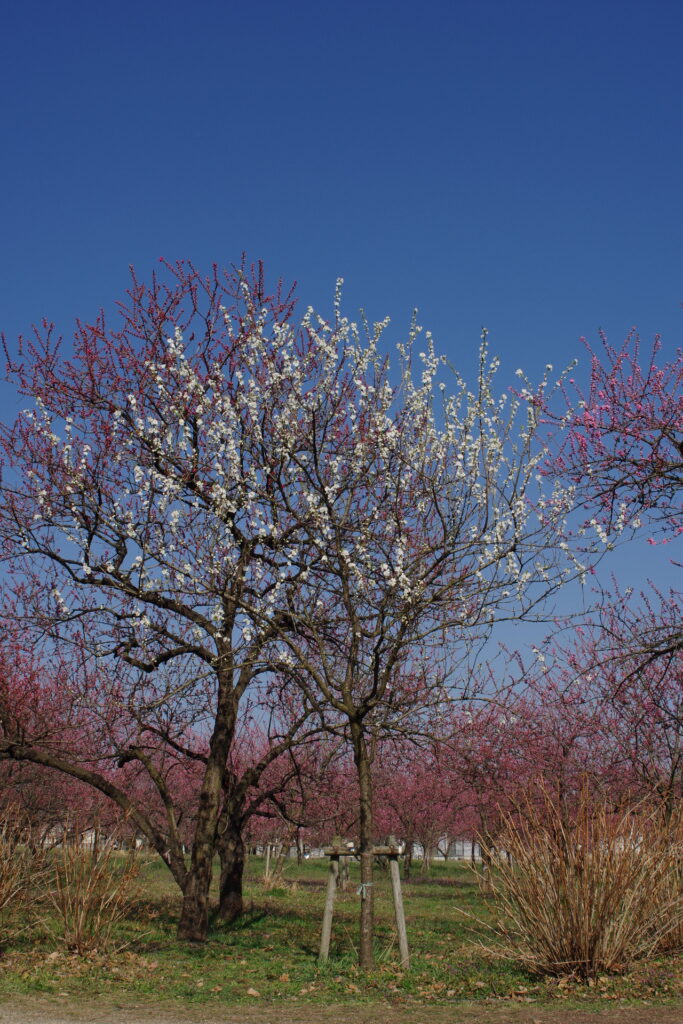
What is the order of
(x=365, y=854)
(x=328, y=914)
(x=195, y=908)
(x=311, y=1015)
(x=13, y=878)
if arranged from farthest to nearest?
Answer: (x=195, y=908)
(x=13, y=878)
(x=328, y=914)
(x=365, y=854)
(x=311, y=1015)

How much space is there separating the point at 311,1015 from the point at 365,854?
2560 millimetres

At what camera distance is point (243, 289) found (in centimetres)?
1372

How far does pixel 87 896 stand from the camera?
1012cm

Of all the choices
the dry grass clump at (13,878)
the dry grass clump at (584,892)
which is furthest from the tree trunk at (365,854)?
the dry grass clump at (13,878)

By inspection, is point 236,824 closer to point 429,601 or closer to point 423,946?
point 423,946

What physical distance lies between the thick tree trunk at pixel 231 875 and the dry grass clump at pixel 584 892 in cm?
744

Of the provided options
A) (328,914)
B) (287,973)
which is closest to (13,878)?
(287,973)

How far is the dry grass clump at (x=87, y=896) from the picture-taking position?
1020cm

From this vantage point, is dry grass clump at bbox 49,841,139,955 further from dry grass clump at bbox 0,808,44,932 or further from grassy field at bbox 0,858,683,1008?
dry grass clump at bbox 0,808,44,932

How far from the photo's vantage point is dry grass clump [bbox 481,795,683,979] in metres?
8.19

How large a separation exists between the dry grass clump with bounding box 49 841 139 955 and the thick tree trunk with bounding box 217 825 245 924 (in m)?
4.85

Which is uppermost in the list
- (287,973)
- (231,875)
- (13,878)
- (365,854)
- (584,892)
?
(365,854)

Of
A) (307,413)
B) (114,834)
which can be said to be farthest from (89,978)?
(307,413)

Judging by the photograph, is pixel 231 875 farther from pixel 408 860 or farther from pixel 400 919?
pixel 408 860
